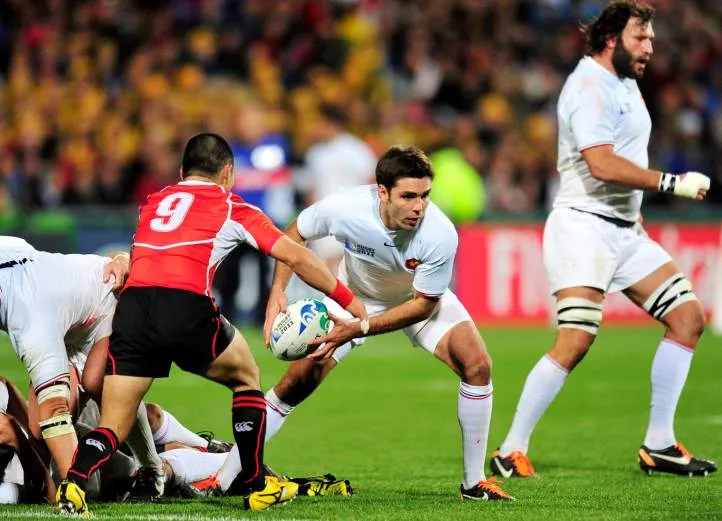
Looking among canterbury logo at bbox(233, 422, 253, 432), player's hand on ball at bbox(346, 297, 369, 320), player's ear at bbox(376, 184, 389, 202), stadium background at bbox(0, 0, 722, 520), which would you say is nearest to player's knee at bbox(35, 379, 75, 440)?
canterbury logo at bbox(233, 422, 253, 432)

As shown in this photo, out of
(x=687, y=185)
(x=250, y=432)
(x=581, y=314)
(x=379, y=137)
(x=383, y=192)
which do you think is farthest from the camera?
(x=379, y=137)

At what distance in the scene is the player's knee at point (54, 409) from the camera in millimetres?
5914

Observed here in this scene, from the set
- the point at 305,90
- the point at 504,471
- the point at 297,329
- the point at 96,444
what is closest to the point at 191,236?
the point at 297,329

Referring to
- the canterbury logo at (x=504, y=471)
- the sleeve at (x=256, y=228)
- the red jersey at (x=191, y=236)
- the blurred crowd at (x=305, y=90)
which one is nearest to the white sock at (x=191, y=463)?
the red jersey at (x=191, y=236)

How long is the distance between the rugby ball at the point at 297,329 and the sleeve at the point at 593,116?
2.01 m

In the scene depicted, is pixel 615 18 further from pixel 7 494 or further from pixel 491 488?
A: pixel 7 494

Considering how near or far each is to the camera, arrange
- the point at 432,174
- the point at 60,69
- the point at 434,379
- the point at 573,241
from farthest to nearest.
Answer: the point at 60,69 < the point at 434,379 < the point at 573,241 < the point at 432,174

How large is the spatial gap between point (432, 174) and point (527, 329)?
9.87 meters

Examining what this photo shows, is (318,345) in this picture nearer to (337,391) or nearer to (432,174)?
(432,174)

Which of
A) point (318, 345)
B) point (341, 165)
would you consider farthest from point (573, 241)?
point (341, 165)

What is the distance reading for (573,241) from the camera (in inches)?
294

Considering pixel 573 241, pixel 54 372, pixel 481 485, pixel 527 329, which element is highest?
pixel 573 241

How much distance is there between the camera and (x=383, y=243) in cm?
645

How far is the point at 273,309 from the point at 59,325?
0.98m
